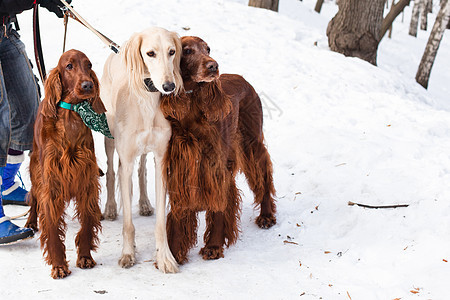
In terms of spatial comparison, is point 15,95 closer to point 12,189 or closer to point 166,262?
point 12,189

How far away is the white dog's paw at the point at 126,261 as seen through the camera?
3.01 metres

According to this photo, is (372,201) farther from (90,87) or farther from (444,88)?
(444,88)

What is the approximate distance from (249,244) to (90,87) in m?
1.60

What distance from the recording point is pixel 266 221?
145 inches

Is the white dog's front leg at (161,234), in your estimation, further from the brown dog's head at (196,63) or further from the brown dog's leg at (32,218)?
the brown dog's leg at (32,218)

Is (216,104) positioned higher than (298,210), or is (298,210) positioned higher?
(216,104)

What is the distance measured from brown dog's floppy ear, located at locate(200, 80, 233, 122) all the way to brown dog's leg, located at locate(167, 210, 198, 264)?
0.70m

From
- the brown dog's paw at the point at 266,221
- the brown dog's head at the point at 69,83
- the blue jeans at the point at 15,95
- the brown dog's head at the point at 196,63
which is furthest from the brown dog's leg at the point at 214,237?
the blue jeans at the point at 15,95

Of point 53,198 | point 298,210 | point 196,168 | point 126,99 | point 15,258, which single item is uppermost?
point 126,99

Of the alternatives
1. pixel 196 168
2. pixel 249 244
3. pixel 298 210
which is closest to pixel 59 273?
pixel 196 168

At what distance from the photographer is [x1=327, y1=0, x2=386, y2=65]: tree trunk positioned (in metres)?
7.34

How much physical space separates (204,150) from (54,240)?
1079 mm

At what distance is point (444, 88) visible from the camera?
10.3 m

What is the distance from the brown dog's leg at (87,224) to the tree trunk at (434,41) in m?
7.49
